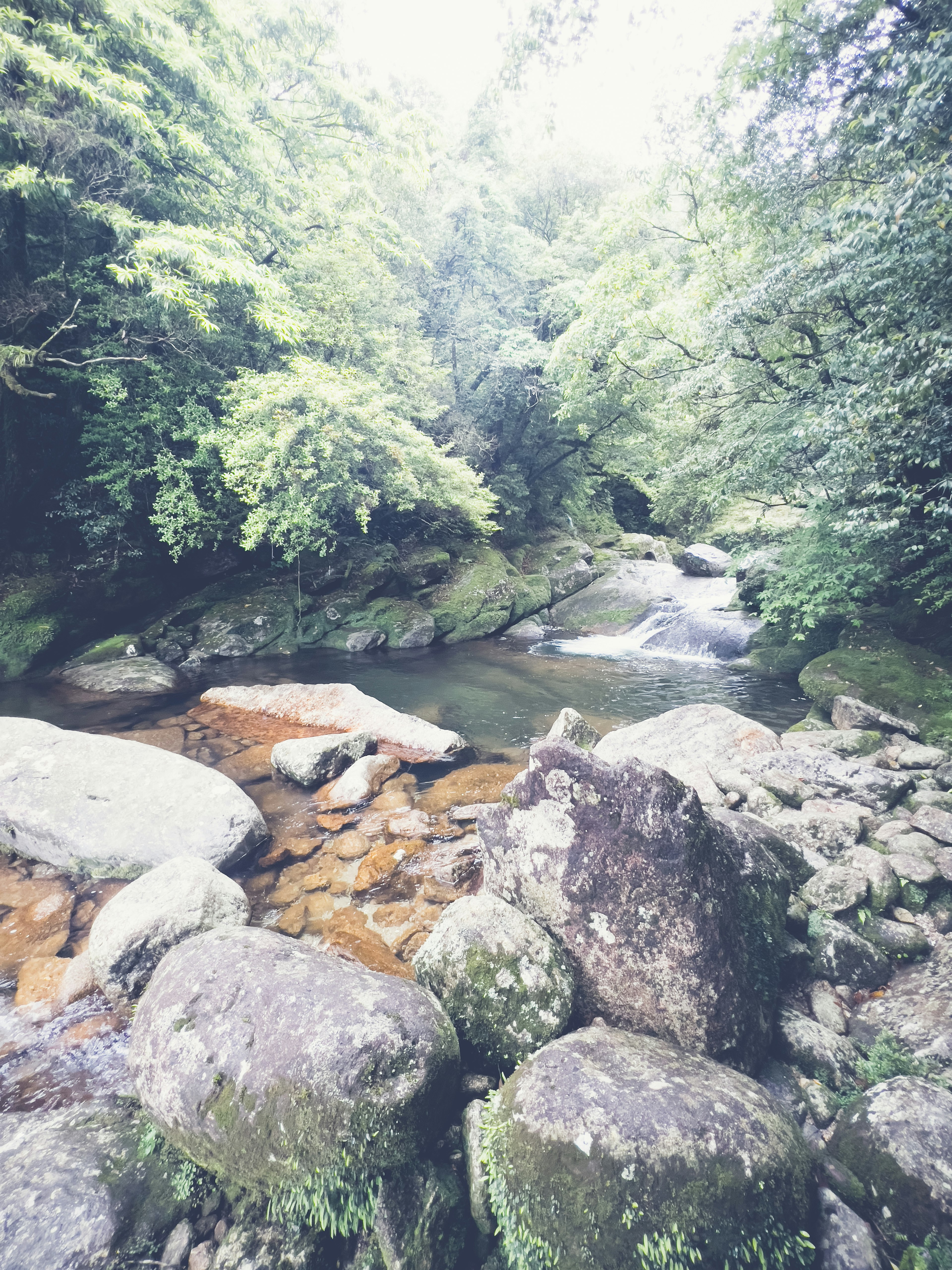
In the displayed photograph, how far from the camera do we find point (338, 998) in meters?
2.52

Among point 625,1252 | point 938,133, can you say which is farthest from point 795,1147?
point 938,133

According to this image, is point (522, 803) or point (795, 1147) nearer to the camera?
point (795, 1147)

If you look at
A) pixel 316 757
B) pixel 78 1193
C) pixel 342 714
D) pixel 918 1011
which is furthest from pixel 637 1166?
pixel 342 714

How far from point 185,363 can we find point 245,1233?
14.0 meters

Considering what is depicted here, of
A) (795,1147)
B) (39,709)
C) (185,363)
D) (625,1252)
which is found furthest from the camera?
(185,363)

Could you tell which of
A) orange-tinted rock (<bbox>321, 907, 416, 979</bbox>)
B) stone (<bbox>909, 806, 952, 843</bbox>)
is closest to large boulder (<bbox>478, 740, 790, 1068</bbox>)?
orange-tinted rock (<bbox>321, 907, 416, 979</bbox>)

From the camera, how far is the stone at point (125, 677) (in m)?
9.80

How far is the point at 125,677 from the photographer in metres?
9.98

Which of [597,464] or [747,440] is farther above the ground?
[597,464]

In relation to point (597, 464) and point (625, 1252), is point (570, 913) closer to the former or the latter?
point (625, 1252)

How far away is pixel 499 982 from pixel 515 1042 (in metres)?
0.27

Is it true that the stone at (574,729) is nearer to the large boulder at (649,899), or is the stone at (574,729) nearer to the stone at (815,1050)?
the large boulder at (649,899)

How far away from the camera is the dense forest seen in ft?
19.5

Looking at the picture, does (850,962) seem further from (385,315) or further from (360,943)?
(385,315)
